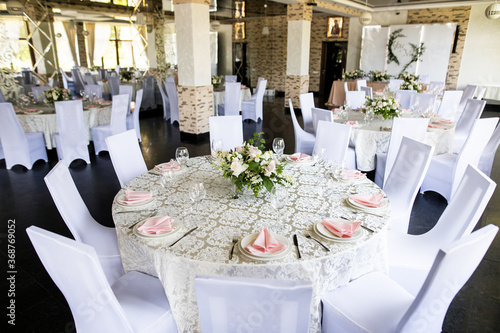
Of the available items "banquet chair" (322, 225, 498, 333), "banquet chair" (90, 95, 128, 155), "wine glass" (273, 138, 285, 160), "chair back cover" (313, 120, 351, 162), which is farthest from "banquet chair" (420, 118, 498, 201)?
"banquet chair" (90, 95, 128, 155)

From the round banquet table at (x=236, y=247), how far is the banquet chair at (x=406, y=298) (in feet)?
0.23

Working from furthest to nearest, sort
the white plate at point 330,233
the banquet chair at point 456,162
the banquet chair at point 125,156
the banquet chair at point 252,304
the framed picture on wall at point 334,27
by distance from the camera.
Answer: the framed picture on wall at point 334,27 < the banquet chair at point 456,162 < the banquet chair at point 125,156 < the white plate at point 330,233 < the banquet chair at point 252,304

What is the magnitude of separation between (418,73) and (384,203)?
1256 cm

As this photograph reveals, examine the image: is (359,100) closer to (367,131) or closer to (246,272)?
(367,131)

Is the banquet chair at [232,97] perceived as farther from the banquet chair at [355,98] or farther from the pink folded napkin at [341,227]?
the pink folded napkin at [341,227]

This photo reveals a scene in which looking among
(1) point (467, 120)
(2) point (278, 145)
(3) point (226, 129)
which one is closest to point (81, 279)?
(2) point (278, 145)

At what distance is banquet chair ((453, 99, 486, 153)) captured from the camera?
5.21 meters

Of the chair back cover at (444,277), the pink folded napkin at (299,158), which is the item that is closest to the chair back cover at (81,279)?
the chair back cover at (444,277)

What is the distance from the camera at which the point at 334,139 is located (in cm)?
344

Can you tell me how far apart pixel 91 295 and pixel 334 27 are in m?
15.0

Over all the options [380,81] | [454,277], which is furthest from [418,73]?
[454,277]

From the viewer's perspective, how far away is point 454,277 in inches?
53.7

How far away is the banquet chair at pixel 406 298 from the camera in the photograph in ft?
4.33

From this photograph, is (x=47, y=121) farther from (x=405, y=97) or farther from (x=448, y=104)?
(x=448, y=104)
